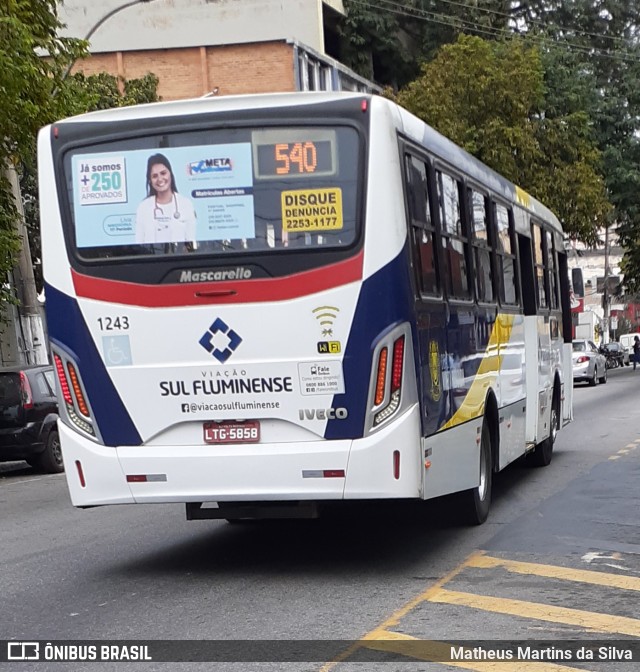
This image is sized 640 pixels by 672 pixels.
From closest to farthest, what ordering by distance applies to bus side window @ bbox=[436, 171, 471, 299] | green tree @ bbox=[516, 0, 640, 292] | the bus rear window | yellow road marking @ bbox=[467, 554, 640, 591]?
yellow road marking @ bbox=[467, 554, 640, 591] → the bus rear window → bus side window @ bbox=[436, 171, 471, 299] → green tree @ bbox=[516, 0, 640, 292]

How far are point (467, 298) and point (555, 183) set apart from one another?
30350 mm

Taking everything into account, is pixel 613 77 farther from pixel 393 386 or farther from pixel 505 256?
pixel 393 386

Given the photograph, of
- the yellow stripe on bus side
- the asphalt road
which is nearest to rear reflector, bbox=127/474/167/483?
the asphalt road

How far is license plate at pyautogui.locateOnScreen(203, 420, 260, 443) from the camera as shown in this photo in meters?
8.82

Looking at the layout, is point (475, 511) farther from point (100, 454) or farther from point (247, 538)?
point (100, 454)

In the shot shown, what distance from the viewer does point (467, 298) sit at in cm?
1072

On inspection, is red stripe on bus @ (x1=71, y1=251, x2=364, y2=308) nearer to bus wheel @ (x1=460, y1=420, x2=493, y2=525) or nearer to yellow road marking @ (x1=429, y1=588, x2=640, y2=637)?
yellow road marking @ (x1=429, y1=588, x2=640, y2=637)

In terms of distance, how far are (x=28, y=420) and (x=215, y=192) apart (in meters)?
11.4

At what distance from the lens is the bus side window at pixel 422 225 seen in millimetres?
9094

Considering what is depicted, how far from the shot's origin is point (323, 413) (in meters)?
8.69

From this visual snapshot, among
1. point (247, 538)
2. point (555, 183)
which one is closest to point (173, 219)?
point (247, 538)

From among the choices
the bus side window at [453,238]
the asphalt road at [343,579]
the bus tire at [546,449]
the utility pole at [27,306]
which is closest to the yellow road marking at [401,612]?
the asphalt road at [343,579]

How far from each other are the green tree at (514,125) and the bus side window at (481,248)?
92.3ft

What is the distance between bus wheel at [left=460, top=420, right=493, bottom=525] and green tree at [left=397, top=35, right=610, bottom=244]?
94.7 feet
